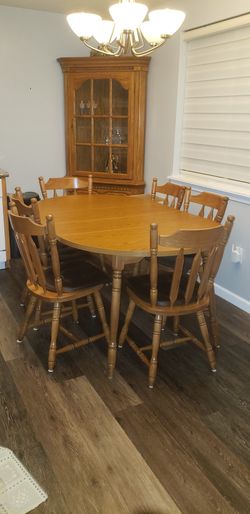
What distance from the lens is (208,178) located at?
326 centimetres

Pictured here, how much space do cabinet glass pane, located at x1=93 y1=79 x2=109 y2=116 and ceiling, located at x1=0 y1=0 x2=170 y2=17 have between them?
1.93 feet

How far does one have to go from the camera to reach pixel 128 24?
1942 millimetres

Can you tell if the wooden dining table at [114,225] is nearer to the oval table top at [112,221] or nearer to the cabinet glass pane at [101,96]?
the oval table top at [112,221]

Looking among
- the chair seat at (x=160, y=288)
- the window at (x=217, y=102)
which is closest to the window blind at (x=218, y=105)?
the window at (x=217, y=102)

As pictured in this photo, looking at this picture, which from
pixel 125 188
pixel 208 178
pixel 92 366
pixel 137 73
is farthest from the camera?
pixel 125 188

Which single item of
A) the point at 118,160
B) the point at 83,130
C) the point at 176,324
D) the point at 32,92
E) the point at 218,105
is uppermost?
the point at 32,92

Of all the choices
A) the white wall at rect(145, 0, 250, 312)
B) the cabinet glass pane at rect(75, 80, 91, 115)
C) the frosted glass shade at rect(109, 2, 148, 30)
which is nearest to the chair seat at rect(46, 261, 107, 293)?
the white wall at rect(145, 0, 250, 312)

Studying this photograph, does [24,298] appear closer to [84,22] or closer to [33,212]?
[33,212]

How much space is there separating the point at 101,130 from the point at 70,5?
1.07m

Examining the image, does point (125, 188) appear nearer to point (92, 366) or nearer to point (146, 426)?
point (92, 366)

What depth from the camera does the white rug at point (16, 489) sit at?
145 centimetres

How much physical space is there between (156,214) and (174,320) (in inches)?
26.7

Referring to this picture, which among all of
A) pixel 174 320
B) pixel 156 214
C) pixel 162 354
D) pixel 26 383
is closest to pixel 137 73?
pixel 156 214

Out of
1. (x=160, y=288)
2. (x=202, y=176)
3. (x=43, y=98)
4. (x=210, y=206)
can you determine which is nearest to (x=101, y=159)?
(x=43, y=98)
